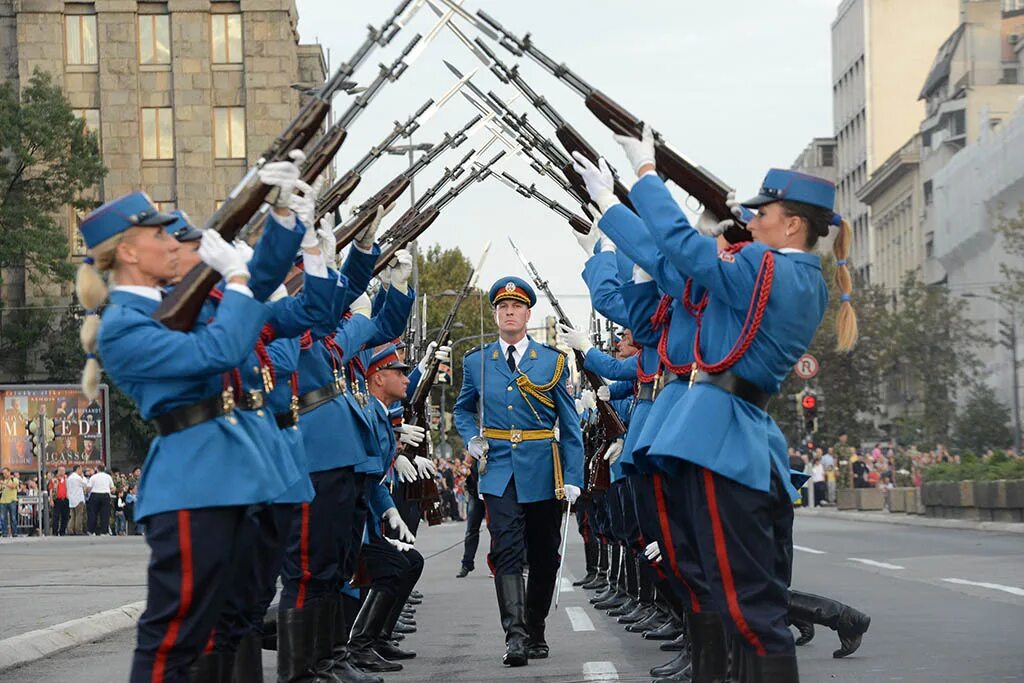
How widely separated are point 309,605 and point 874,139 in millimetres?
113933

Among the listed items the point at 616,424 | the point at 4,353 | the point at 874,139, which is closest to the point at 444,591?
the point at 616,424

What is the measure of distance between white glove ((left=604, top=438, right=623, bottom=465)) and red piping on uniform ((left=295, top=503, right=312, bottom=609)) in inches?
181

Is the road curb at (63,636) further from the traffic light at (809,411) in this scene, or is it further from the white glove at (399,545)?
the traffic light at (809,411)

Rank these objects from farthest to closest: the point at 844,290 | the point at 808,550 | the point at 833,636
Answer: the point at 808,550 < the point at 833,636 < the point at 844,290

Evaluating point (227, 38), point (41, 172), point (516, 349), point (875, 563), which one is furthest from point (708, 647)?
point (227, 38)

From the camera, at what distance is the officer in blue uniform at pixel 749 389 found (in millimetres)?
7254

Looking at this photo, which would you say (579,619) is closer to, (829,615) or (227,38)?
(829,615)

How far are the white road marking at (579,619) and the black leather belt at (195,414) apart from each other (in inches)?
303

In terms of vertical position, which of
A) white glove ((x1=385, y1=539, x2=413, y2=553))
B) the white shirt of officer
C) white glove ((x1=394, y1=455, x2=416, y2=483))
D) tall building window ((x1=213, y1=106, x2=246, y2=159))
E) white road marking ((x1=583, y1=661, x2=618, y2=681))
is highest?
tall building window ((x1=213, y1=106, x2=246, y2=159))

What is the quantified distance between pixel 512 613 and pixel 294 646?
254cm

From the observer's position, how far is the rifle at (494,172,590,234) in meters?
12.3

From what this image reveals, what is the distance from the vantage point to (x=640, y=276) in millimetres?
9109

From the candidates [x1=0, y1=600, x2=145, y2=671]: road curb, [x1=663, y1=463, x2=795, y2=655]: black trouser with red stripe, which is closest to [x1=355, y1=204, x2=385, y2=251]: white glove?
[x1=663, y1=463, x2=795, y2=655]: black trouser with red stripe

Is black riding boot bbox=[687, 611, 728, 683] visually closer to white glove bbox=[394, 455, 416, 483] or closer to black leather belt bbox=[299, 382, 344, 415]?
black leather belt bbox=[299, 382, 344, 415]
